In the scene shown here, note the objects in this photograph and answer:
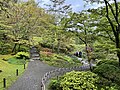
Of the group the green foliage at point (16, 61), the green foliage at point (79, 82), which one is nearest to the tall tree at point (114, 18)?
the green foliage at point (79, 82)

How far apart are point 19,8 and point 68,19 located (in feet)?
65.8

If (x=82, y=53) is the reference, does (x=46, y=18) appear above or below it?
above

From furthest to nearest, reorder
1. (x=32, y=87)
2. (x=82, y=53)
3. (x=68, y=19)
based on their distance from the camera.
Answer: (x=82, y=53) → (x=68, y=19) → (x=32, y=87)

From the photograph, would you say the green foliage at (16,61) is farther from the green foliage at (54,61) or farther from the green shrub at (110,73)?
the green shrub at (110,73)

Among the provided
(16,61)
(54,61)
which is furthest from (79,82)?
(54,61)

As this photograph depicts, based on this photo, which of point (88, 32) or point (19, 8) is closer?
point (88, 32)

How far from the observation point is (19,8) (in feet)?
134

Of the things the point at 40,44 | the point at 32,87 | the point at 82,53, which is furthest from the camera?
the point at 82,53

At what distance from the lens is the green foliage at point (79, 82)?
1559cm

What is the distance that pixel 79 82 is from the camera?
15.8 m

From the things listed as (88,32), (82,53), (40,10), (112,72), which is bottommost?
(82,53)

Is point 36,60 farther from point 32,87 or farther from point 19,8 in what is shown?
point 32,87

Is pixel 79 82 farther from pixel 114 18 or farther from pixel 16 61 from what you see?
pixel 16 61

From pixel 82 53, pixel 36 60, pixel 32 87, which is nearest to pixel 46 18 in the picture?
pixel 36 60
